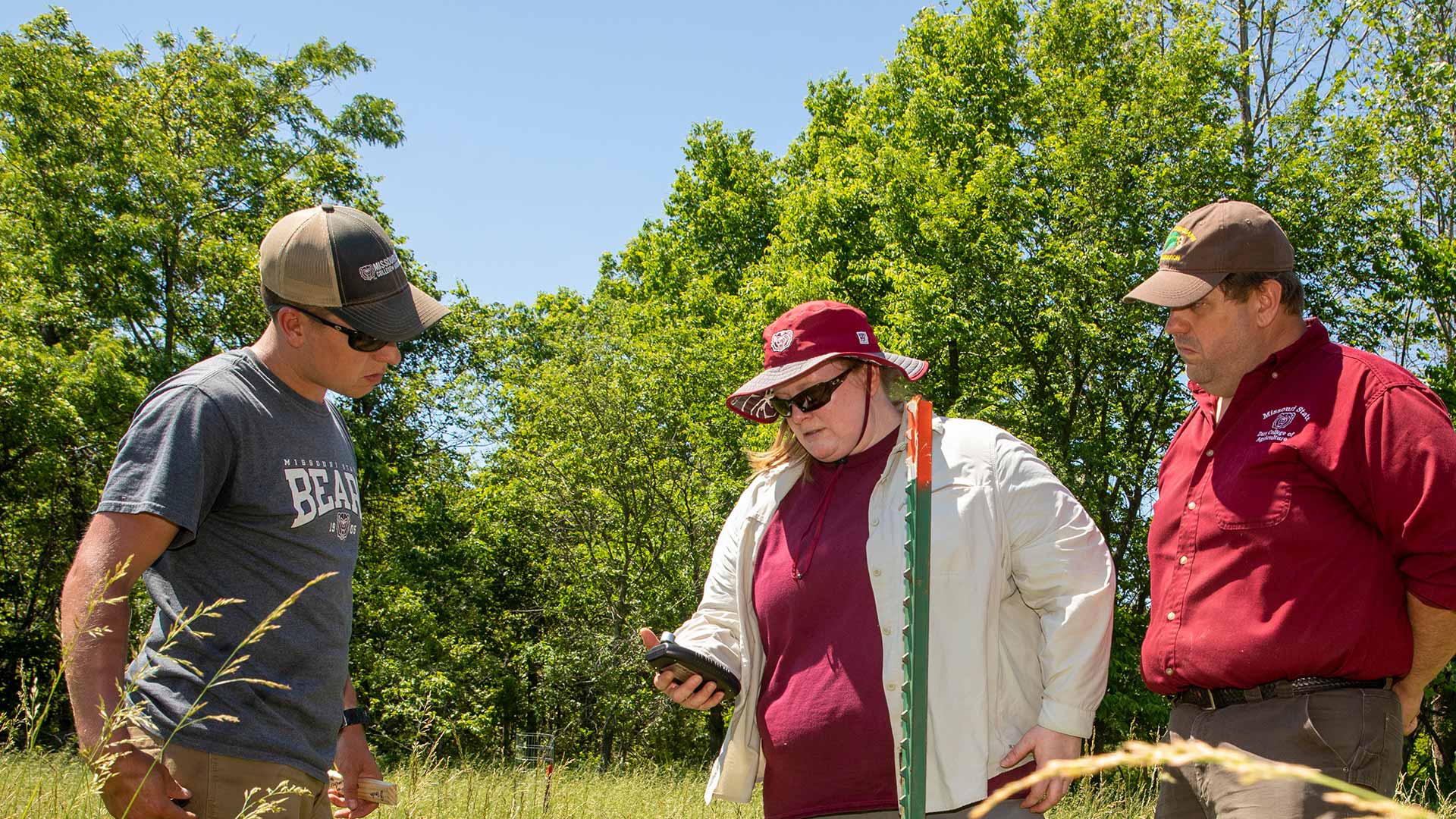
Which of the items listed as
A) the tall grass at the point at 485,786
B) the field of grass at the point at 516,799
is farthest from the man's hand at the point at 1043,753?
the field of grass at the point at 516,799

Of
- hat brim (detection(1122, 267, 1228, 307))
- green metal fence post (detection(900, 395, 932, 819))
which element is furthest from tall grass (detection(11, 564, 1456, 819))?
hat brim (detection(1122, 267, 1228, 307))

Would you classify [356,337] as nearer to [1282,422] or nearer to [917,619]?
[917,619]

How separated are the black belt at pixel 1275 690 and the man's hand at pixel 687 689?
1.23 metres

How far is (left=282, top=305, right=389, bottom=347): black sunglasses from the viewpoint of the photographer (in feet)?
9.42

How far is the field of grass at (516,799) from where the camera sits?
167 inches

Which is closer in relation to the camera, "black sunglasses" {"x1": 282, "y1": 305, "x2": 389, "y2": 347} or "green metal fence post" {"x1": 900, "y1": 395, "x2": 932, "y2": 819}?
"green metal fence post" {"x1": 900, "y1": 395, "x2": 932, "y2": 819}

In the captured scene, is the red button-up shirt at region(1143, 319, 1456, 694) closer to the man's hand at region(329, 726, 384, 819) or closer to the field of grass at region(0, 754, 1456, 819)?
the man's hand at region(329, 726, 384, 819)

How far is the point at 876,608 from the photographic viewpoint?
3084mm

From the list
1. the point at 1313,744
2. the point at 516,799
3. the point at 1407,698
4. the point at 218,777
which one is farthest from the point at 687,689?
the point at 516,799

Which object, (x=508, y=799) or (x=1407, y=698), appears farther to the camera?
(x=508, y=799)

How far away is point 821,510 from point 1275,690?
3.99 ft

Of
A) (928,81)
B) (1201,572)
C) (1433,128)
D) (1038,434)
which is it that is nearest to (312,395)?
(1201,572)

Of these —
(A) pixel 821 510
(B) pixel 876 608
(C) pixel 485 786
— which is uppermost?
(A) pixel 821 510

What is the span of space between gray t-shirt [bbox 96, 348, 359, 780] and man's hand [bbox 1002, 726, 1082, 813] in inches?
64.6
